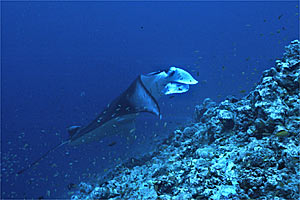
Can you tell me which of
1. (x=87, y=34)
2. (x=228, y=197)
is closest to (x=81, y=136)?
(x=228, y=197)

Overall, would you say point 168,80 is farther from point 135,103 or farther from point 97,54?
point 97,54

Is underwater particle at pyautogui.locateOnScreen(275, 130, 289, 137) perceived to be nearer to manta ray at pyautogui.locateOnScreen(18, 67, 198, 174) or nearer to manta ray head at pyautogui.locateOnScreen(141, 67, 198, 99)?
manta ray at pyautogui.locateOnScreen(18, 67, 198, 174)

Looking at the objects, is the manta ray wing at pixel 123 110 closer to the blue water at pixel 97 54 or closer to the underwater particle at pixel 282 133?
the underwater particle at pixel 282 133

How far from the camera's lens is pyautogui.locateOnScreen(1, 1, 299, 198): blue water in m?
34.0

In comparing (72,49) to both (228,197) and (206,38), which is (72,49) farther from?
(228,197)

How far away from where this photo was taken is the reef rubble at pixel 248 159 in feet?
5.68

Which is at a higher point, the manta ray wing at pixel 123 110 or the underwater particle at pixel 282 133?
the underwater particle at pixel 282 133

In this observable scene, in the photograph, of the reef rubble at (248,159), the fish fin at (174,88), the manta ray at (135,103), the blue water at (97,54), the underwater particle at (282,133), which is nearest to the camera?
the reef rubble at (248,159)

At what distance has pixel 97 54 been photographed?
62.6m

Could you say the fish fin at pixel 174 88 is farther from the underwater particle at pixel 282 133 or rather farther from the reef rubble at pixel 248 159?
the underwater particle at pixel 282 133

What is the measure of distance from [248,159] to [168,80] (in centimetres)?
307

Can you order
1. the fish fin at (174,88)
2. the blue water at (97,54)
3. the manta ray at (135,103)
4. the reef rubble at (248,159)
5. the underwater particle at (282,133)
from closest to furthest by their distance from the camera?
1. the reef rubble at (248,159)
2. the underwater particle at (282,133)
3. the manta ray at (135,103)
4. the fish fin at (174,88)
5. the blue water at (97,54)

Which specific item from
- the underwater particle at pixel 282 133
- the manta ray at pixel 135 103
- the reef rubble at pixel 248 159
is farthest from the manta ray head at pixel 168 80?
the underwater particle at pixel 282 133

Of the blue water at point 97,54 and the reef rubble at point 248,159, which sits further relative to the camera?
the blue water at point 97,54
